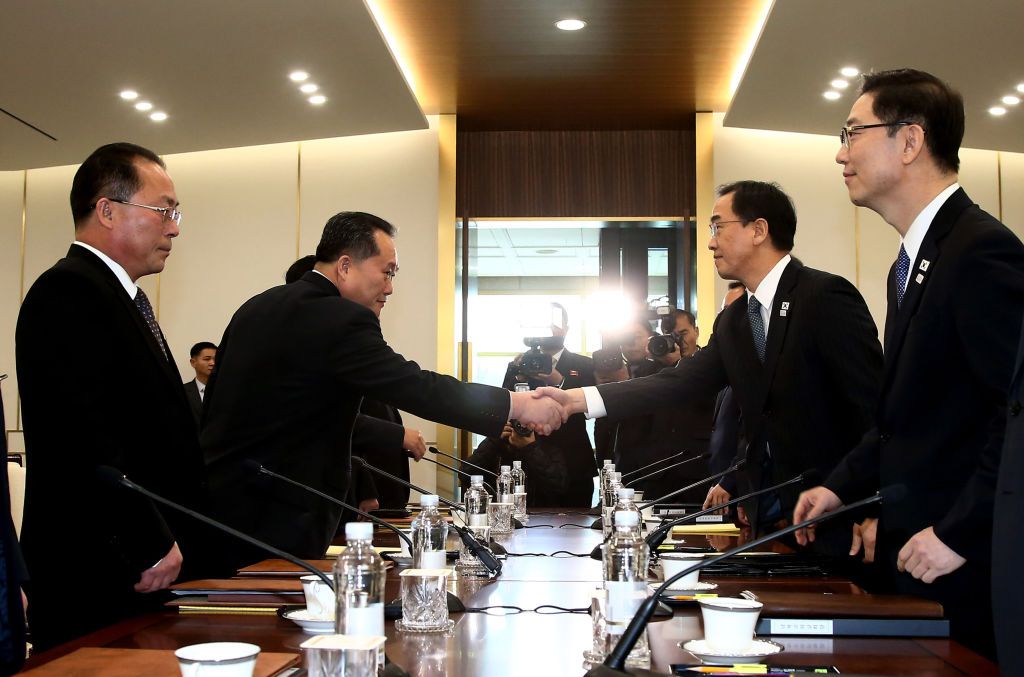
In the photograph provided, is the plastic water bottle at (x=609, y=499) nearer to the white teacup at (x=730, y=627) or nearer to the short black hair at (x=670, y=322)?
the white teacup at (x=730, y=627)

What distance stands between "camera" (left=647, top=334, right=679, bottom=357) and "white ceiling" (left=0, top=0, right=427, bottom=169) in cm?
216

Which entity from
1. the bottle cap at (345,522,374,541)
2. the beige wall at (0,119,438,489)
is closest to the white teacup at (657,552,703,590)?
the bottle cap at (345,522,374,541)

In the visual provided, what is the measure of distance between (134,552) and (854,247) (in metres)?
5.96

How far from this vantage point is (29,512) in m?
2.24

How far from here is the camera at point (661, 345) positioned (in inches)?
202

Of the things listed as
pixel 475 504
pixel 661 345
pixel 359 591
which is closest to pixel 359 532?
pixel 359 591

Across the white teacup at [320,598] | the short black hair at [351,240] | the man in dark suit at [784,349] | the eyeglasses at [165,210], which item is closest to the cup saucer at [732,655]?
the white teacup at [320,598]

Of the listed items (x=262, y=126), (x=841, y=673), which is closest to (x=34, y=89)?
(x=262, y=126)

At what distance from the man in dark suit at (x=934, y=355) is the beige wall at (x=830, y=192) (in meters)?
4.76

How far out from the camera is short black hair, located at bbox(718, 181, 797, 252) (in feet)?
10.9

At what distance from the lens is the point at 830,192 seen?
7.21 m

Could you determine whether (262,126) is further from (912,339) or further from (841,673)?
(841,673)

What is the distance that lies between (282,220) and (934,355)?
603 cm

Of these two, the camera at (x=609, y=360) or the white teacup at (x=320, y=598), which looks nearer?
the white teacup at (x=320, y=598)
